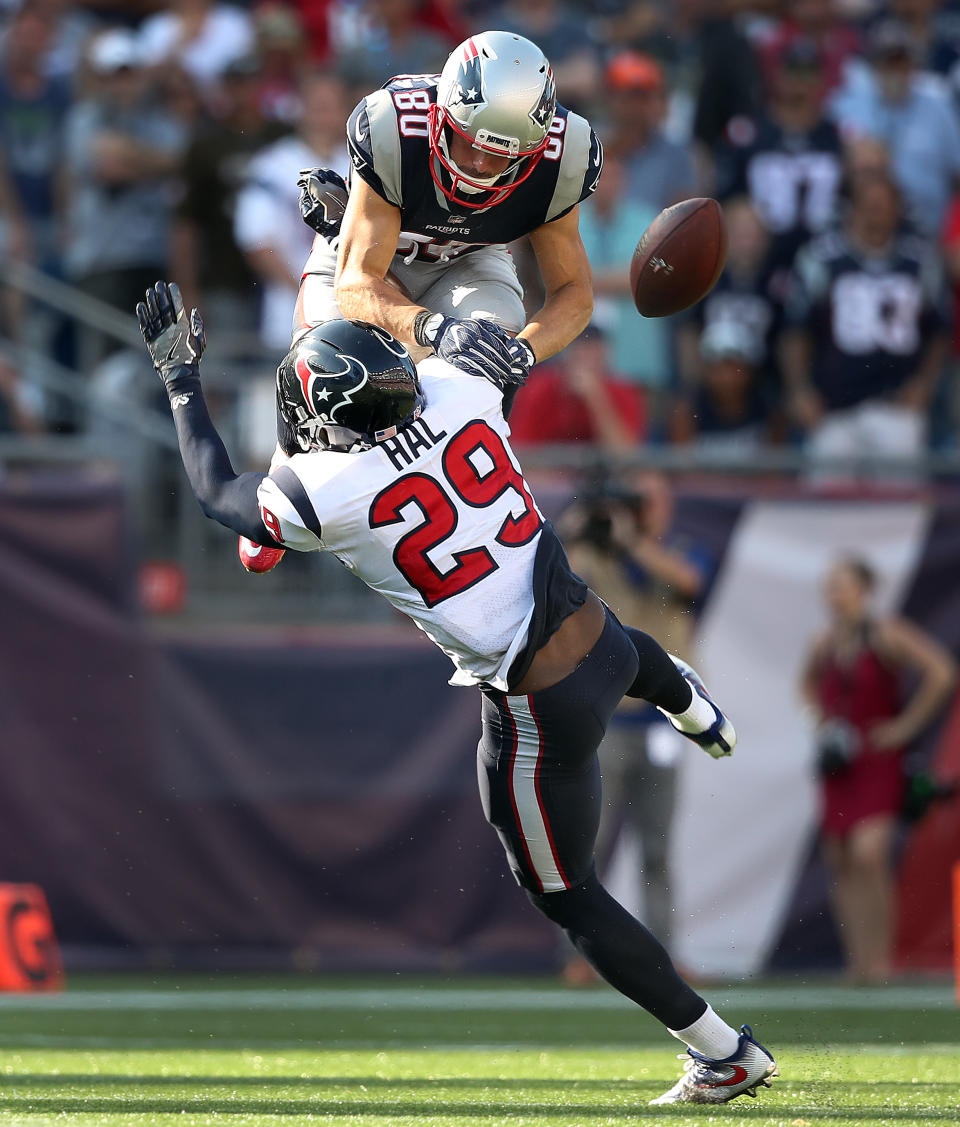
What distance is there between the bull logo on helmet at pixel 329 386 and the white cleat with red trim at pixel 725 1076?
1.81 metres

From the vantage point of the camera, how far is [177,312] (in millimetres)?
4812

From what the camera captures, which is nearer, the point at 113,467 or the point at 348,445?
the point at 348,445

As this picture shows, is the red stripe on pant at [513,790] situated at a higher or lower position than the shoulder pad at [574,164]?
lower

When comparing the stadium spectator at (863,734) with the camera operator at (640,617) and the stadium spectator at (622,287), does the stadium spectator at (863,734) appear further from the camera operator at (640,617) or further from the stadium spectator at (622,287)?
the stadium spectator at (622,287)

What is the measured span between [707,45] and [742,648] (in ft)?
11.8

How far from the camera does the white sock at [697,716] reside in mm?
4980

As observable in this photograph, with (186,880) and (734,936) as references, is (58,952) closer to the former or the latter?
(186,880)

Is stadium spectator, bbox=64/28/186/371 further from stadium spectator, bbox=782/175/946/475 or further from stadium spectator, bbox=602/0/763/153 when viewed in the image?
stadium spectator, bbox=782/175/946/475

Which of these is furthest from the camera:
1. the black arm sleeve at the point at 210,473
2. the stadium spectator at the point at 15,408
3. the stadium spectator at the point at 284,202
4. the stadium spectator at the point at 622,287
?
the stadium spectator at the point at 15,408

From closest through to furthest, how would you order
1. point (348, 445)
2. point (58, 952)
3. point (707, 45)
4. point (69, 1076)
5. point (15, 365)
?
point (348, 445), point (69, 1076), point (58, 952), point (15, 365), point (707, 45)

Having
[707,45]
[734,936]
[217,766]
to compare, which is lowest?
[734,936]

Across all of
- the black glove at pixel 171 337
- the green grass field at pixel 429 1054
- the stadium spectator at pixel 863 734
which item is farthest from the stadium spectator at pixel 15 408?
the black glove at pixel 171 337

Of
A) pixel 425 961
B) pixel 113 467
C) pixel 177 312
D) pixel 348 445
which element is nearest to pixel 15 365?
pixel 113 467

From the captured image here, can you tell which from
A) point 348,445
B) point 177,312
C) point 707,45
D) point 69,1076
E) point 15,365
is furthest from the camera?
point 707,45
